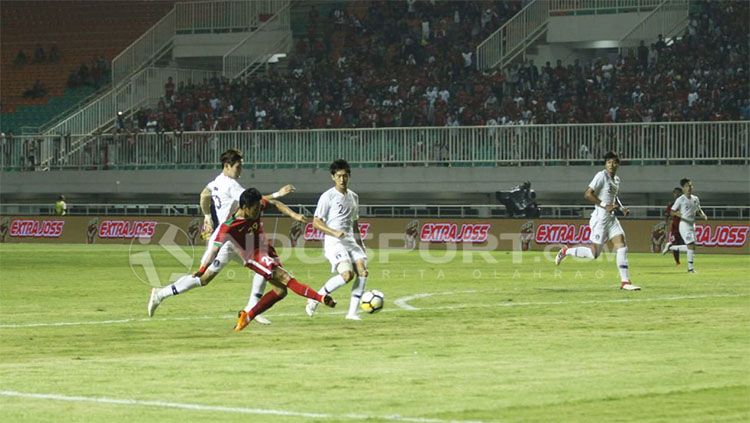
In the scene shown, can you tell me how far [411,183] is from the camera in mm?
50875

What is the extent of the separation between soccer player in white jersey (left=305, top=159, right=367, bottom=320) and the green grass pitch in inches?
21.0

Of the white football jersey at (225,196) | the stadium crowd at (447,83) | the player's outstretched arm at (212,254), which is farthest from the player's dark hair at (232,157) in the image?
the stadium crowd at (447,83)

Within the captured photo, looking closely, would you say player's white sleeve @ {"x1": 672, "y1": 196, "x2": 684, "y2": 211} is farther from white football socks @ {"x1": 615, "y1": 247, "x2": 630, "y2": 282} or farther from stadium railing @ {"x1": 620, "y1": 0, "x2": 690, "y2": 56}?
stadium railing @ {"x1": 620, "y1": 0, "x2": 690, "y2": 56}

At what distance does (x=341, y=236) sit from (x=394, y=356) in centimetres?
447

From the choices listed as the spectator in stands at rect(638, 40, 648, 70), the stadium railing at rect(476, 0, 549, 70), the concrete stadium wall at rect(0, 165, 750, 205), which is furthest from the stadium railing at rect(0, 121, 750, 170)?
the stadium railing at rect(476, 0, 549, 70)

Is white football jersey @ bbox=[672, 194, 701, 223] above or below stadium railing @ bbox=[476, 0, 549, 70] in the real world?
below

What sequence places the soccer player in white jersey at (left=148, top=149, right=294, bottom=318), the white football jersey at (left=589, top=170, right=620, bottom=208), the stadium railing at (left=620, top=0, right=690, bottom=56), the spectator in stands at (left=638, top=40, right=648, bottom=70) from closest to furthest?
the soccer player in white jersey at (left=148, top=149, right=294, bottom=318) → the white football jersey at (left=589, top=170, right=620, bottom=208) → the spectator in stands at (left=638, top=40, right=648, bottom=70) → the stadium railing at (left=620, top=0, right=690, bottom=56)

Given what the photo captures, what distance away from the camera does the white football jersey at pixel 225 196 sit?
1802 cm

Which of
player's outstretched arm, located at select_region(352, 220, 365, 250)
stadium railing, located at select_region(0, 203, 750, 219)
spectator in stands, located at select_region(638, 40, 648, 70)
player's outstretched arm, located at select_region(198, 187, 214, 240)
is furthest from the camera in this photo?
spectator in stands, located at select_region(638, 40, 648, 70)

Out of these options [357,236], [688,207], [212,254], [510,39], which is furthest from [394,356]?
[510,39]

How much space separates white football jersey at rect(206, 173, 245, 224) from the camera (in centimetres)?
1802

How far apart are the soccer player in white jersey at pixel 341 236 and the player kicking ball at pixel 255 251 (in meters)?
1.04

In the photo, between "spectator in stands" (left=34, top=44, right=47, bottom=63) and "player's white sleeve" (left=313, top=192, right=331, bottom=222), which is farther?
"spectator in stands" (left=34, top=44, right=47, bottom=63)

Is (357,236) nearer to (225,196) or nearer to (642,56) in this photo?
(225,196)
